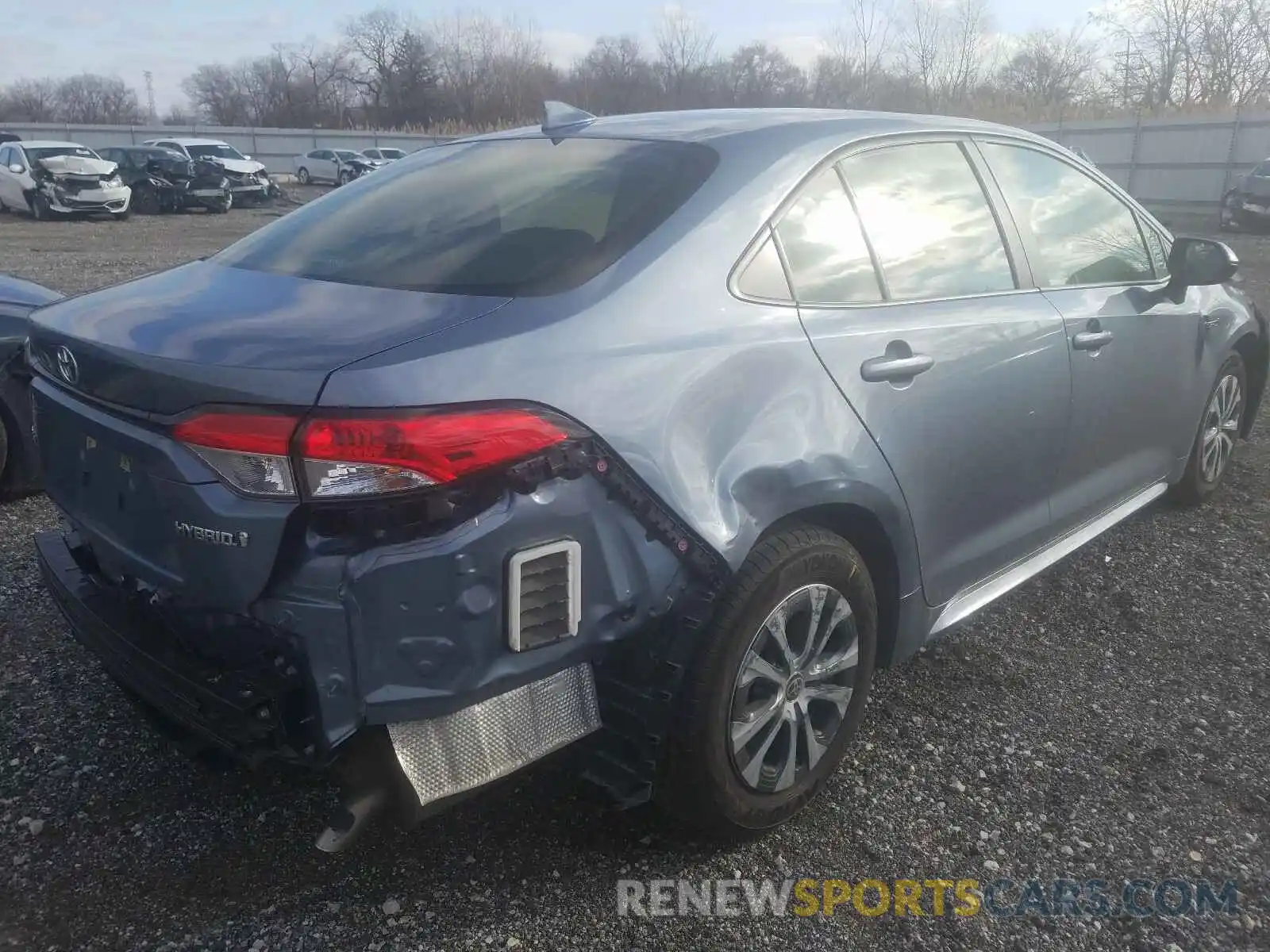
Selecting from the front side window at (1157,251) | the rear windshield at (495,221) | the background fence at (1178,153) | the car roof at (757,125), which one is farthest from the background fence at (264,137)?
the rear windshield at (495,221)

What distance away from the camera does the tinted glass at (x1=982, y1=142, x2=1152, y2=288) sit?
3.36 m

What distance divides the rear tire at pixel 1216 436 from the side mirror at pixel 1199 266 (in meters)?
0.70

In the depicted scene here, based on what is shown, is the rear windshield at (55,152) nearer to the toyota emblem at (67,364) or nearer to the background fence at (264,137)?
the background fence at (264,137)

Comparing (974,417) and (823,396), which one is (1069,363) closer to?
(974,417)

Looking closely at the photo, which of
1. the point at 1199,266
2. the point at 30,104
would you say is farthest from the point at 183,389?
the point at 30,104

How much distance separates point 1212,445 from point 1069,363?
6.35ft

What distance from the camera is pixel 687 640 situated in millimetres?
2201

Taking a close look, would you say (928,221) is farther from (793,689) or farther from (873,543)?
(793,689)

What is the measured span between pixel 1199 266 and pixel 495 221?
112 inches

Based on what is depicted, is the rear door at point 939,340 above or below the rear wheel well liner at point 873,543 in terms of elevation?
above

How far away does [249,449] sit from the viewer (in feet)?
6.19

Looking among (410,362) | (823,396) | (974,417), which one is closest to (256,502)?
(410,362)

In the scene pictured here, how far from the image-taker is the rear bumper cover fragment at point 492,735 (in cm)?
197

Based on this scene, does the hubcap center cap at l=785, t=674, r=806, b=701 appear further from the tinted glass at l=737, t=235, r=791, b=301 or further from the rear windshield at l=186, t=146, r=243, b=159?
the rear windshield at l=186, t=146, r=243, b=159
